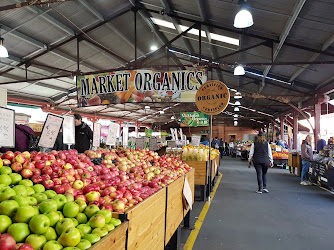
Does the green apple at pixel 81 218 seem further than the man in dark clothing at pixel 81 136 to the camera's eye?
No

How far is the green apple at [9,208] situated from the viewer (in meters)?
1.49

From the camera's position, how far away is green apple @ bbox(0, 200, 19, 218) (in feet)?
4.90

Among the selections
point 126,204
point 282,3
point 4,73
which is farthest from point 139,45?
point 126,204

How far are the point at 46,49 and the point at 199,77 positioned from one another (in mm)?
5673

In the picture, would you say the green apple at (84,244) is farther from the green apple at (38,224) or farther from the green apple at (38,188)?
the green apple at (38,188)

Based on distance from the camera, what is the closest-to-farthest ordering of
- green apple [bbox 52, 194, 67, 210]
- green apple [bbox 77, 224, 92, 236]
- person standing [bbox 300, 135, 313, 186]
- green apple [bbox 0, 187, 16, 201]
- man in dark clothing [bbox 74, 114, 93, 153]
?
green apple [bbox 77, 224, 92, 236], green apple [bbox 0, 187, 16, 201], green apple [bbox 52, 194, 67, 210], man in dark clothing [bbox 74, 114, 93, 153], person standing [bbox 300, 135, 313, 186]

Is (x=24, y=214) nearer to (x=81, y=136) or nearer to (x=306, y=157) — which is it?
(x=81, y=136)

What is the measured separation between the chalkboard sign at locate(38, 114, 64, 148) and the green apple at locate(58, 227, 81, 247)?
2750mm

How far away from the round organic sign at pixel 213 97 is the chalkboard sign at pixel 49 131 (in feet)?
10.7

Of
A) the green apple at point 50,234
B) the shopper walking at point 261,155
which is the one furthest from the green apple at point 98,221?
the shopper walking at point 261,155

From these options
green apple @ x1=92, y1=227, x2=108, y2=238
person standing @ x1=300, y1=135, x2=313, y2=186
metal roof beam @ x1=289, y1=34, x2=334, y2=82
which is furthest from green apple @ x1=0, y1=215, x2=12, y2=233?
person standing @ x1=300, y1=135, x2=313, y2=186

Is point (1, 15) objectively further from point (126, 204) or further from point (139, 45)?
point (126, 204)

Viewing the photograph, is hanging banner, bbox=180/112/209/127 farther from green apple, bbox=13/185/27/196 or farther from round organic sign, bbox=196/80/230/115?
green apple, bbox=13/185/27/196

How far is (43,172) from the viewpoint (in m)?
2.40
